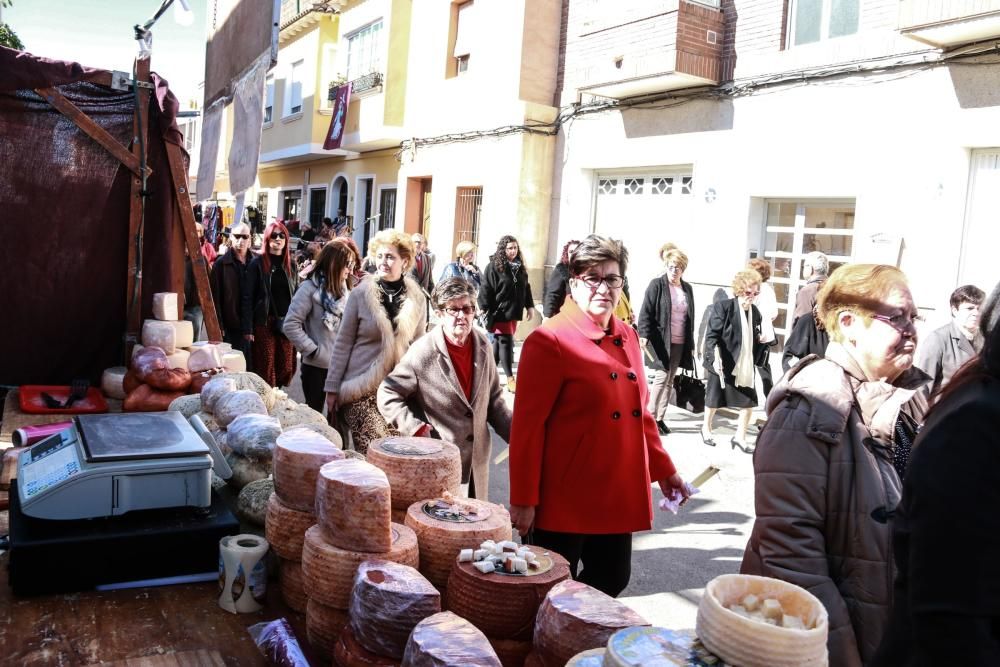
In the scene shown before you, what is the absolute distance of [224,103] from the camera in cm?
652

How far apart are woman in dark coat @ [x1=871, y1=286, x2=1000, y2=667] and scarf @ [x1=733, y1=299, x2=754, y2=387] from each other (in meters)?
7.53

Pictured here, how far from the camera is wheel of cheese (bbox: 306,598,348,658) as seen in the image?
202 cm

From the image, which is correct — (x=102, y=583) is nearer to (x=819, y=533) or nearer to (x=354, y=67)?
(x=819, y=533)

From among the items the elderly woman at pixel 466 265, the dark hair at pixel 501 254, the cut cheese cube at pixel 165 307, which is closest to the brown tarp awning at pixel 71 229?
the cut cheese cube at pixel 165 307

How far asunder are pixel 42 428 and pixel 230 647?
1761 mm

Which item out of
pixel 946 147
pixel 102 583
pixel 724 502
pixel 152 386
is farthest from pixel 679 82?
pixel 102 583

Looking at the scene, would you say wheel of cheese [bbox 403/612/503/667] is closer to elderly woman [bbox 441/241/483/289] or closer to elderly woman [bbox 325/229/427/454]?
elderly woman [bbox 325/229/427/454]

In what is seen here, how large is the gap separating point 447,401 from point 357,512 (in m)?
2.18

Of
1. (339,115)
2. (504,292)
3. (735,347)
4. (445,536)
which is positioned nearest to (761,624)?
(445,536)

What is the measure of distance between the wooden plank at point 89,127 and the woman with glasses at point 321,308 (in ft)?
4.67

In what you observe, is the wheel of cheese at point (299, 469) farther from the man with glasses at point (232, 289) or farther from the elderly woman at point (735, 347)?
the elderly woman at point (735, 347)

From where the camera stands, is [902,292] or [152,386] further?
[152,386]

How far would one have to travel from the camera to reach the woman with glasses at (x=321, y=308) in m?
6.20

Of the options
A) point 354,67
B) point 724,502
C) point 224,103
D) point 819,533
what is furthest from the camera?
point 354,67
